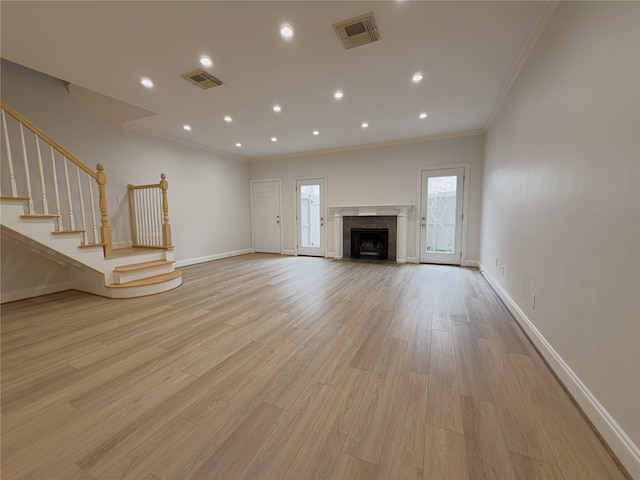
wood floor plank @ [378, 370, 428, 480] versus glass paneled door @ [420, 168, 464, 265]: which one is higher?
glass paneled door @ [420, 168, 464, 265]

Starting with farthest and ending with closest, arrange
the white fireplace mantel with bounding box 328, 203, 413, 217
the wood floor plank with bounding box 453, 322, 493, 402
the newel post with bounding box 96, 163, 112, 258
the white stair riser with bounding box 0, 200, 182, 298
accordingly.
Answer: the white fireplace mantel with bounding box 328, 203, 413, 217 → the newel post with bounding box 96, 163, 112, 258 → the white stair riser with bounding box 0, 200, 182, 298 → the wood floor plank with bounding box 453, 322, 493, 402

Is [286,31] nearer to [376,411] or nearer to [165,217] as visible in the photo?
[376,411]

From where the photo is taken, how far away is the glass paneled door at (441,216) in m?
5.19

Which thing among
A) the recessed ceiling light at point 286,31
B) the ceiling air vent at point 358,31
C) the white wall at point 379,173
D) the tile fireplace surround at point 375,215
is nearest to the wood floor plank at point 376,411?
the ceiling air vent at point 358,31

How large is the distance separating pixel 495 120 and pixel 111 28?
16.2ft

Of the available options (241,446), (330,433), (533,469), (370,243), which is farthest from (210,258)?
(533,469)

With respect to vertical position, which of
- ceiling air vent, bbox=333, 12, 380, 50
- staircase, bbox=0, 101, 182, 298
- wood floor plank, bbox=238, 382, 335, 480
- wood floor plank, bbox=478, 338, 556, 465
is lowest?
wood floor plank, bbox=238, 382, 335, 480

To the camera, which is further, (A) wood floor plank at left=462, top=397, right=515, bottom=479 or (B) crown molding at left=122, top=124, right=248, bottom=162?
(B) crown molding at left=122, top=124, right=248, bottom=162

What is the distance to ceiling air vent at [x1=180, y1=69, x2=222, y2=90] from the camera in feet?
9.46

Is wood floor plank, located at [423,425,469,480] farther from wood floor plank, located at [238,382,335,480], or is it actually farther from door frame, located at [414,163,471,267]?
door frame, located at [414,163,471,267]

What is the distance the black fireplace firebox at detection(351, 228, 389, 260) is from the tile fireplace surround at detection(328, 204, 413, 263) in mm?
236

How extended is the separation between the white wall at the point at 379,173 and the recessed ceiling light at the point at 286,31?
3.82 m

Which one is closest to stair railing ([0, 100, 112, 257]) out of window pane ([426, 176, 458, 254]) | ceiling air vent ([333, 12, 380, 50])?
ceiling air vent ([333, 12, 380, 50])

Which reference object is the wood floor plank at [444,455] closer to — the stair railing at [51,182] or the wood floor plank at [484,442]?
the wood floor plank at [484,442]
